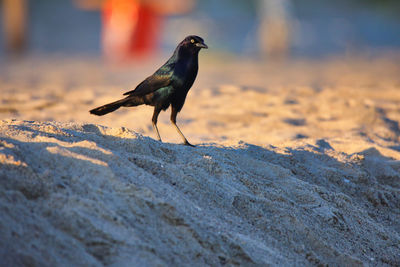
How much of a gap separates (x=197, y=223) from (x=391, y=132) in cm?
364

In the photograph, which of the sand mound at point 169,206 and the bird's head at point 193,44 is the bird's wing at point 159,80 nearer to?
the bird's head at point 193,44

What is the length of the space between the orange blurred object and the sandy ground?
10.1 m

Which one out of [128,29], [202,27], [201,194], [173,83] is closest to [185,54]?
[173,83]

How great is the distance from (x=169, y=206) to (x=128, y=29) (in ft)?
44.2

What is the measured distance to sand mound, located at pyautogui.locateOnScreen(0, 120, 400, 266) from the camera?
2.60m

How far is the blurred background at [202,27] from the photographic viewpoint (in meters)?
16.1

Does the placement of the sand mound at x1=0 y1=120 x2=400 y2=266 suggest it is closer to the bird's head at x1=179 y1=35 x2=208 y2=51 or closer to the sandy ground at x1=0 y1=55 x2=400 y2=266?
the sandy ground at x1=0 y1=55 x2=400 y2=266

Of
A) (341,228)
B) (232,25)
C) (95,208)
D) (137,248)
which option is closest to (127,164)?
(95,208)

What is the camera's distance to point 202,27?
1959 centimetres

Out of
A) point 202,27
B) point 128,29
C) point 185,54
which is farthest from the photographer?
point 202,27

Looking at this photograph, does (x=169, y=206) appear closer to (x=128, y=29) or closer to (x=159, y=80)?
(x=159, y=80)

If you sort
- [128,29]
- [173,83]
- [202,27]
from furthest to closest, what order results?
[202,27], [128,29], [173,83]

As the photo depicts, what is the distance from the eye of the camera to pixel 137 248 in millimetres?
2615

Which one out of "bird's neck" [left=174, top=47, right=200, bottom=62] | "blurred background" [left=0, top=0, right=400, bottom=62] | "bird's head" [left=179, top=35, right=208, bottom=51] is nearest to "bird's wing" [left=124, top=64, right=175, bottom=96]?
→ "bird's neck" [left=174, top=47, right=200, bottom=62]
